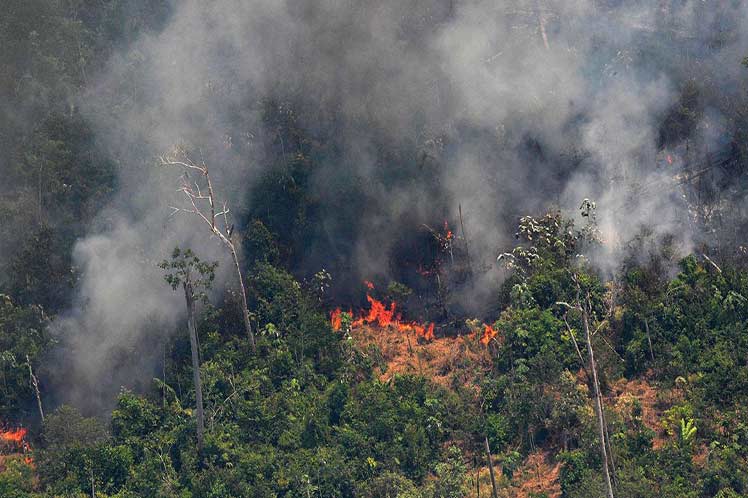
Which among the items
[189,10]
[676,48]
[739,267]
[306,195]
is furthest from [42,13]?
[739,267]

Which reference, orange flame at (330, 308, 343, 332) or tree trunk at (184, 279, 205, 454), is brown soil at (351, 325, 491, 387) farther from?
tree trunk at (184, 279, 205, 454)

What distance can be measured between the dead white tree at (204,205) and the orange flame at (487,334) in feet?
35.4

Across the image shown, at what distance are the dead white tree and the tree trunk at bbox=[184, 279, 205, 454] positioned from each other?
3177 millimetres

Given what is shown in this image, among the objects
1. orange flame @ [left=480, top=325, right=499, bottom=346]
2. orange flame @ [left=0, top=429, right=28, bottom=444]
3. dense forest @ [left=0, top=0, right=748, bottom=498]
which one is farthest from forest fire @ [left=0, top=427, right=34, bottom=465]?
orange flame @ [left=480, top=325, right=499, bottom=346]

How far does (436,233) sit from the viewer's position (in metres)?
63.9

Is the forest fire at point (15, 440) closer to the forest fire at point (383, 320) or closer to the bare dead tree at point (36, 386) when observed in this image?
the bare dead tree at point (36, 386)

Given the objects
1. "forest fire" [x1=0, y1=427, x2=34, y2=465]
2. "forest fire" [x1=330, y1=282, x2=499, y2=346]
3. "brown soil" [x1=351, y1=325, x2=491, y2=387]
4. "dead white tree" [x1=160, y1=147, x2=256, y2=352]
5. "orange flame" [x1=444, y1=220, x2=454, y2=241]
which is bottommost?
"forest fire" [x1=0, y1=427, x2=34, y2=465]

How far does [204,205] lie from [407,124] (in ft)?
37.1

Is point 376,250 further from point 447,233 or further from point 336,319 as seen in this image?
point 336,319

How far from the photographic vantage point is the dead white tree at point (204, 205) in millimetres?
62522

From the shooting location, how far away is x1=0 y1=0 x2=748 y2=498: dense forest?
5550 centimetres

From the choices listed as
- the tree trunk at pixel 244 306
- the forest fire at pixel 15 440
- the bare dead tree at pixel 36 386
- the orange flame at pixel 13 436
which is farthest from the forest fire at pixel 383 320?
the orange flame at pixel 13 436

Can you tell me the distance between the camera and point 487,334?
6028 centimetres

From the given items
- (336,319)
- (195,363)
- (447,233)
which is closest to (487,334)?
(447,233)
